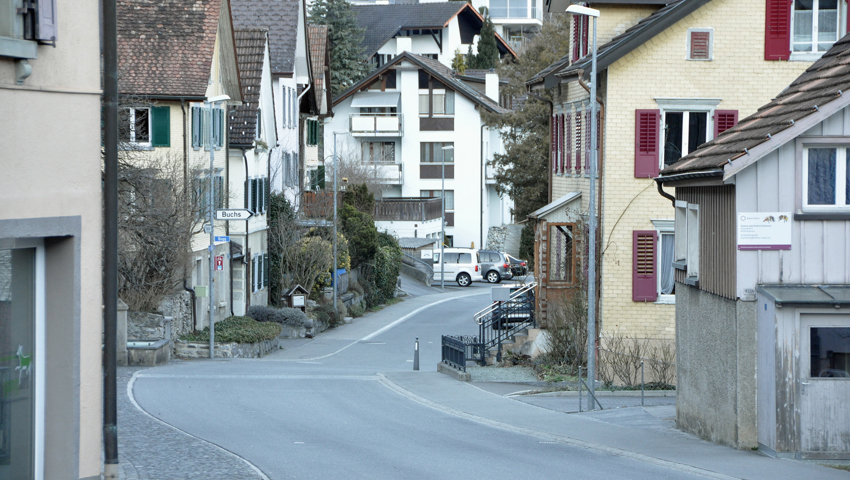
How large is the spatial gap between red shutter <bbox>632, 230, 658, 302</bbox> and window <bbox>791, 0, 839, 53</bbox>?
6057 mm

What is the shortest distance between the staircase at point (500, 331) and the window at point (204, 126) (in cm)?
1072

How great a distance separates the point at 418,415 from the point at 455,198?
52.4 m

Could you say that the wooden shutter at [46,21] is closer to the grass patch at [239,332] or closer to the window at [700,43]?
the window at [700,43]

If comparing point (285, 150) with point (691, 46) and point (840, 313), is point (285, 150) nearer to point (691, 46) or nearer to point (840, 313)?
point (691, 46)

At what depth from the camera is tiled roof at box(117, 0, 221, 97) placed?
99.9 ft

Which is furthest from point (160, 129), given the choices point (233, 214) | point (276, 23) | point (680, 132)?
point (276, 23)

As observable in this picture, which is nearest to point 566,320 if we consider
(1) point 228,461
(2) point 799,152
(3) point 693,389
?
(3) point 693,389

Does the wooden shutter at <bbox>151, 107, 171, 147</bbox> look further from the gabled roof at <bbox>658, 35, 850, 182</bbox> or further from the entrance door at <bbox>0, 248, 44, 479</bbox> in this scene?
the entrance door at <bbox>0, 248, 44, 479</bbox>

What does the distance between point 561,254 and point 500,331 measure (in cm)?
294

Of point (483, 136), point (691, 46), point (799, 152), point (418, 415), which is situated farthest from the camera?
point (483, 136)

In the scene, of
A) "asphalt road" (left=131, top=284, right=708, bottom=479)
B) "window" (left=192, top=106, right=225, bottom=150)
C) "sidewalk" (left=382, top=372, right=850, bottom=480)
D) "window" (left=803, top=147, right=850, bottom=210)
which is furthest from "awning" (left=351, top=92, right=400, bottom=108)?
"window" (left=803, top=147, right=850, bottom=210)

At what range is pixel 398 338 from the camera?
124ft

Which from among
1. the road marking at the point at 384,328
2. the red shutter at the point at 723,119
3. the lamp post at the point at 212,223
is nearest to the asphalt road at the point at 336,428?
the lamp post at the point at 212,223

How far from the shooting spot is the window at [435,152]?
69.2 metres
